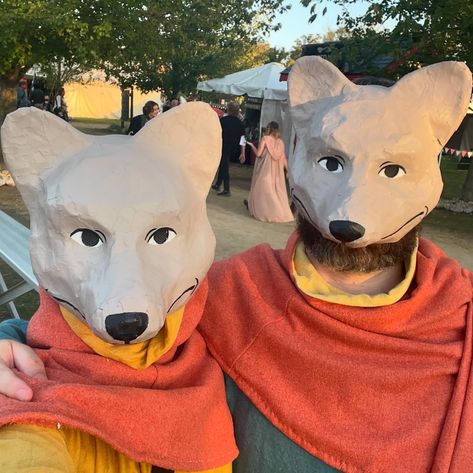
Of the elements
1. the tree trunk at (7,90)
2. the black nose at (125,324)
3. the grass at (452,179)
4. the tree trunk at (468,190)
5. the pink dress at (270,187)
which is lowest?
the grass at (452,179)

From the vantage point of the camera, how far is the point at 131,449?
52.0 inches

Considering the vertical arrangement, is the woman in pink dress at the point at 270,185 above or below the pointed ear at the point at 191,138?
below

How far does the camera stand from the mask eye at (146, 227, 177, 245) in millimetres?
1321

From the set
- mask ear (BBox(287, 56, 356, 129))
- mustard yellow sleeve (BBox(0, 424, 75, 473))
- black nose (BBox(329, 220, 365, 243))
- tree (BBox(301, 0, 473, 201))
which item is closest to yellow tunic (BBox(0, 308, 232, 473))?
mustard yellow sleeve (BBox(0, 424, 75, 473))

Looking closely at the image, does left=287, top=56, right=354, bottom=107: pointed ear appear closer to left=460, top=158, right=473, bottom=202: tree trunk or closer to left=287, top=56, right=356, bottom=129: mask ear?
left=287, top=56, right=356, bottom=129: mask ear

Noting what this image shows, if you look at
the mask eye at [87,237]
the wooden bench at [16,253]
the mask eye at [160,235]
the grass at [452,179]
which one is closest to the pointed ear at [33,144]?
the mask eye at [87,237]

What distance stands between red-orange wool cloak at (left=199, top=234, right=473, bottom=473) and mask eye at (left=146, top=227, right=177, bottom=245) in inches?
17.0

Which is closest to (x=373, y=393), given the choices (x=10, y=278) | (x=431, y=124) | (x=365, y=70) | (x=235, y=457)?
(x=235, y=457)

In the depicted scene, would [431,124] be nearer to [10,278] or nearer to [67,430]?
[67,430]

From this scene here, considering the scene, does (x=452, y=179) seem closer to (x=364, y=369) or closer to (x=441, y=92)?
(x=441, y=92)

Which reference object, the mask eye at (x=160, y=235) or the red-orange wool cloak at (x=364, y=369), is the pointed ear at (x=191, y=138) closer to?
the mask eye at (x=160, y=235)

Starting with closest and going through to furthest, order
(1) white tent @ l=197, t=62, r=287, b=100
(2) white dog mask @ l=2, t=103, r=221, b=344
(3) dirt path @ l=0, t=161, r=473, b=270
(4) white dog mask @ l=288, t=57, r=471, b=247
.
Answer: (2) white dog mask @ l=2, t=103, r=221, b=344
(4) white dog mask @ l=288, t=57, r=471, b=247
(3) dirt path @ l=0, t=161, r=473, b=270
(1) white tent @ l=197, t=62, r=287, b=100

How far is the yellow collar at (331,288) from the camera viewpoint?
155 centimetres

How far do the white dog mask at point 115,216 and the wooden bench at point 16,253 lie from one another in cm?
126
